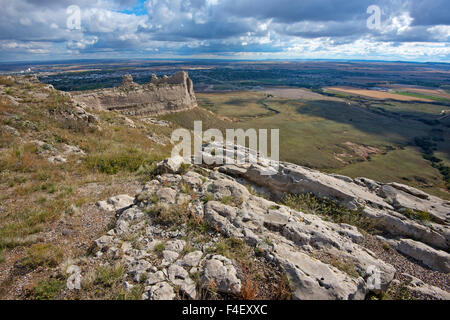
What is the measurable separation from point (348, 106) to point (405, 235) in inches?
4904

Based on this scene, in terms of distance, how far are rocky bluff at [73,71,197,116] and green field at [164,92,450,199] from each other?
378cm

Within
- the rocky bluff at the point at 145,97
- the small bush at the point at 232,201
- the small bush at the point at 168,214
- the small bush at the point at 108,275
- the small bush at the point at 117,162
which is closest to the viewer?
the small bush at the point at 108,275

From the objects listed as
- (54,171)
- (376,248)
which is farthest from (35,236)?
(376,248)

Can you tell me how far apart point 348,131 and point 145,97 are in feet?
228

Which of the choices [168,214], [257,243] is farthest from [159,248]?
[257,243]

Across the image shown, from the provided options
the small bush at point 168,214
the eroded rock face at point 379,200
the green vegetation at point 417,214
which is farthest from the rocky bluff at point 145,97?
the green vegetation at point 417,214

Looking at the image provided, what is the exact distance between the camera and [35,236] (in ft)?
21.1

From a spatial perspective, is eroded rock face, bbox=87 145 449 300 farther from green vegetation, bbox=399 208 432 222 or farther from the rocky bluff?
the rocky bluff

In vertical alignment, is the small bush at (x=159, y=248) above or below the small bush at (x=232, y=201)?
below

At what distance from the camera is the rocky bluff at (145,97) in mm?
44406

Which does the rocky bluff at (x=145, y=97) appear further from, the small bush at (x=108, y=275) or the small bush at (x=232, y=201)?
the small bush at (x=108, y=275)

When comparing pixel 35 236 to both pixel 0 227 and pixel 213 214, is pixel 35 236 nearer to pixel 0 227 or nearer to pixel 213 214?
pixel 0 227

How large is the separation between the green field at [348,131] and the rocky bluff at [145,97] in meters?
3.78

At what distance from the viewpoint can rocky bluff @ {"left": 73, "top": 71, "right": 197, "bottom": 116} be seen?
4441 centimetres
